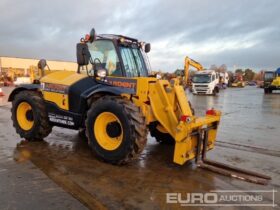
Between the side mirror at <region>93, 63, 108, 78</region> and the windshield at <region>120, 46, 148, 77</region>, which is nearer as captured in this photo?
the side mirror at <region>93, 63, 108, 78</region>

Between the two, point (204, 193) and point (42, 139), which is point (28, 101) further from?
point (204, 193)

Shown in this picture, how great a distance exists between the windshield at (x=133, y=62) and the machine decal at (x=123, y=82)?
13.5 inches

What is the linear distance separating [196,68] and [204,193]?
3085 cm

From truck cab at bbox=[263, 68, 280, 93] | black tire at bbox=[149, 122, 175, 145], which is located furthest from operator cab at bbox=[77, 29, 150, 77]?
truck cab at bbox=[263, 68, 280, 93]

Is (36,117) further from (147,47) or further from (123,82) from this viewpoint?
(147,47)

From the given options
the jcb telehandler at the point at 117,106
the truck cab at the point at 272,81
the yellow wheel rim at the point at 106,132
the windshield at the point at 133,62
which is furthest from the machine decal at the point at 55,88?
the truck cab at the point at 272,81

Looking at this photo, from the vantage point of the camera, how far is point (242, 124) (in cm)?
1021

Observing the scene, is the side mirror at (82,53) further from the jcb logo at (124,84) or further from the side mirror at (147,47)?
the side mirror at (147,47)

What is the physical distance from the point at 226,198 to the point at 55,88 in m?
4.04

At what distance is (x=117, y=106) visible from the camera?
4.93m

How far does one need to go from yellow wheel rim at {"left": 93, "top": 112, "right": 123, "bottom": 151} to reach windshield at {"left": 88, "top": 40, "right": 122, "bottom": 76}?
0.92 meters

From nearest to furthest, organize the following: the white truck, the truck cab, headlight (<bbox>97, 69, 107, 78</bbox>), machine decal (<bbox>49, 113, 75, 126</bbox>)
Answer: headlight (<bbox>97, 69, 107, 78</bbox>), machine decal (<bbox>49, 113, 75, 126</bbox>), the white truck, the truck cab

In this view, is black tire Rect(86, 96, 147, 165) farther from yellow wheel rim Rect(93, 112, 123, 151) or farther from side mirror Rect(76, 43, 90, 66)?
side mirror Rect(76, 43, 90, 66)

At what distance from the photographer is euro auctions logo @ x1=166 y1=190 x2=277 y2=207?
3.80m
